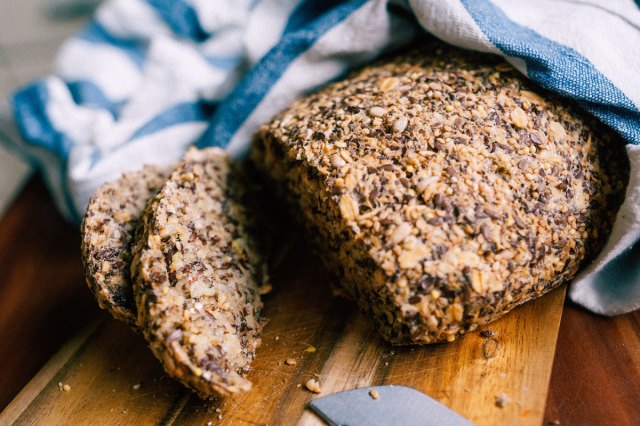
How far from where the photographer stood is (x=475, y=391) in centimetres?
173

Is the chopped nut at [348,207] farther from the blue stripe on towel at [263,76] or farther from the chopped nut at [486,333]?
the blue stripe on towel at [263,76]

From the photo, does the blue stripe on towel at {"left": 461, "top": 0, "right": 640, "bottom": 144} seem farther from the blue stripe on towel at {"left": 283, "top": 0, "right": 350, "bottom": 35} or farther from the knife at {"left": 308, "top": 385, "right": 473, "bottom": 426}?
the knife at {"left": 308, "top": 385, "right": 473, "bottom": 426}

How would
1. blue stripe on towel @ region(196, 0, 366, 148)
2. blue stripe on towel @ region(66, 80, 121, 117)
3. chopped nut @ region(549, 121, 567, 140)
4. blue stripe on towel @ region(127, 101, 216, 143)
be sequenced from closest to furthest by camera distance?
chopped nut @ region(549, 121, 567, 140)
blue stripe on towel @ region(196, 0, 366, 148)
blue stripe on towel @ region(127, 101, 216, 143)
blue stripe on towel @ region(66, 80, 121, 117)

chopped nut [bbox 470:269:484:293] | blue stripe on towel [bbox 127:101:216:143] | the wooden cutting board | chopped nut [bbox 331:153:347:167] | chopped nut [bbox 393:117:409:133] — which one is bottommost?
the wooden cutting board

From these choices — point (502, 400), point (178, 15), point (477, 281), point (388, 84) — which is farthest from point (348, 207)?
point (178, 15)

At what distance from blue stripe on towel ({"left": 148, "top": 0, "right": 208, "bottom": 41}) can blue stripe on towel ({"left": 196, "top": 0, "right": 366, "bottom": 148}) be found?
46 cm

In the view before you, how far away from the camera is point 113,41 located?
273 cm

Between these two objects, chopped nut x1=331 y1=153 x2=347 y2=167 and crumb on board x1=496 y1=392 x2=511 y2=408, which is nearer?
crumb on board x1=496 y1=392 x2=511 y2=408

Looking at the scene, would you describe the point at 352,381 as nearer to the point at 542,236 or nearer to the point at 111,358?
the point at 542,236

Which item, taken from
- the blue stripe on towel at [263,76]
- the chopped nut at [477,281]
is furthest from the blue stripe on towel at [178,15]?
the chopped nut at [477,281]

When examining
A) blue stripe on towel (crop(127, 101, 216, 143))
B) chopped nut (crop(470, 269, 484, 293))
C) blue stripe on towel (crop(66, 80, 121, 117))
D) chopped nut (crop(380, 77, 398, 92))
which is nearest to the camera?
chopped nut (crop(470, 269, 484, 293))

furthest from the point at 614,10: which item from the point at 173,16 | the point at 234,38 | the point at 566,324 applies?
the point at 173,16

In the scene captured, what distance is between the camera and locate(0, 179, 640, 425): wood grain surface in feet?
5.70

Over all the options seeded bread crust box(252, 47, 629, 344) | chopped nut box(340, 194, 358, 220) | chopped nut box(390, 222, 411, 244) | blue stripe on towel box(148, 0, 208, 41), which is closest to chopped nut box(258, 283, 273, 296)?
seeded bread crust box(252, 47, 629, 344)
